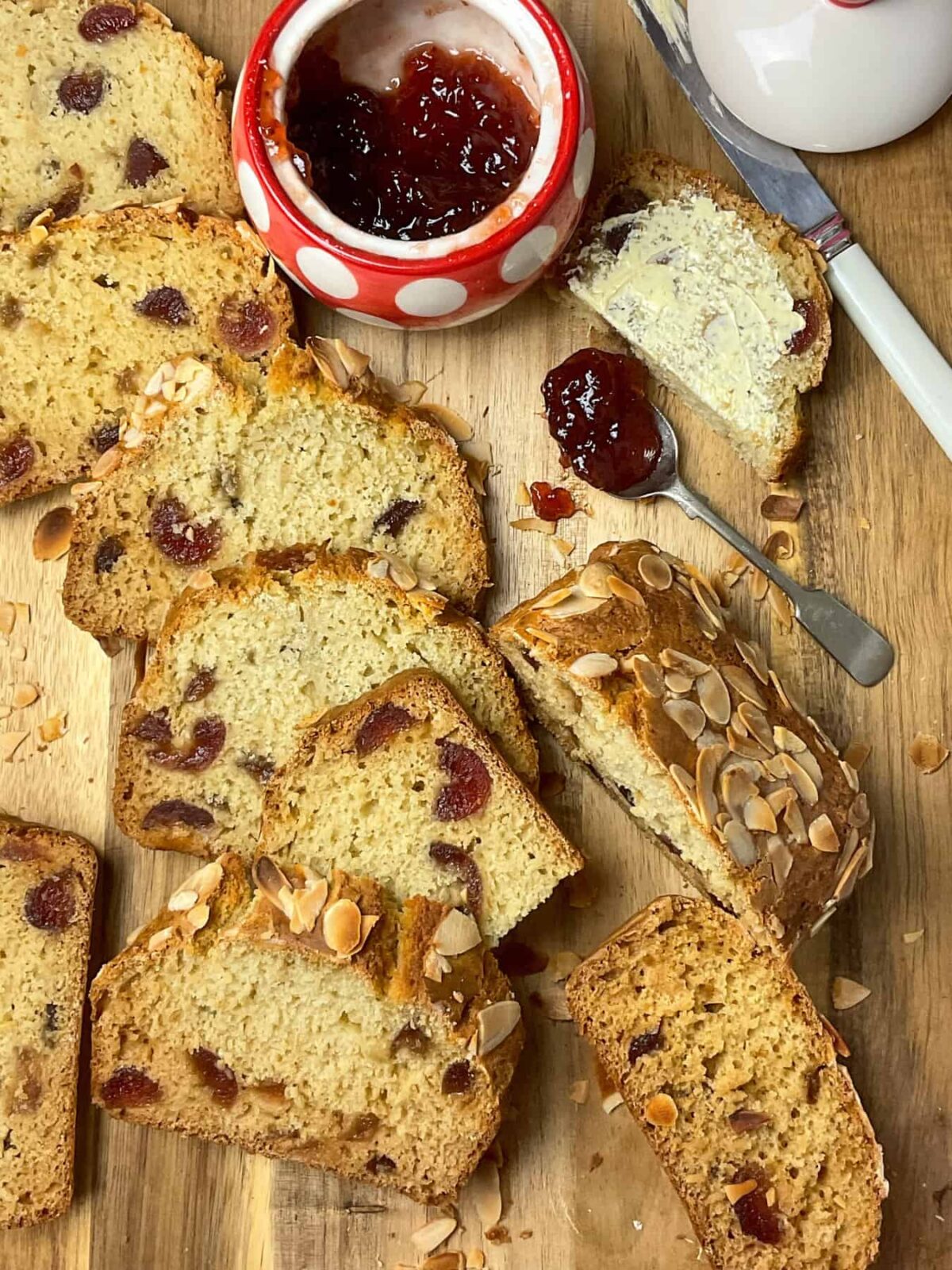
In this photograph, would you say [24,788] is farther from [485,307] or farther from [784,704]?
[784,704]

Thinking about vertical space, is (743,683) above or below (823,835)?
above

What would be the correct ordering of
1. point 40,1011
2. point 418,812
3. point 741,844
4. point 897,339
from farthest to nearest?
point 897,339 < point 40,1011 < point 418,812 < point 741,844

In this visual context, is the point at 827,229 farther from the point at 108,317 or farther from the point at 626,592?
the point at 108,317

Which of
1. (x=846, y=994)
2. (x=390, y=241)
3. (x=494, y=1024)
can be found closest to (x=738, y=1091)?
(x=846, y=994)

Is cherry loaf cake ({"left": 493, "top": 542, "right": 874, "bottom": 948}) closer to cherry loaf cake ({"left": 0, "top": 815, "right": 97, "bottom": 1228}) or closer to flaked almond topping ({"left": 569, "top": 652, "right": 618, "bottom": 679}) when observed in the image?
flaked almond topping ({"left": 569, "top": 652, "right": 618, "bottom": 679})

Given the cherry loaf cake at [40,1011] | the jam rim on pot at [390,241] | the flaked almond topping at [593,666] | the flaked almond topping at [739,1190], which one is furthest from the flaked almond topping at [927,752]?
the cherry loaf cake at [40,1011]
